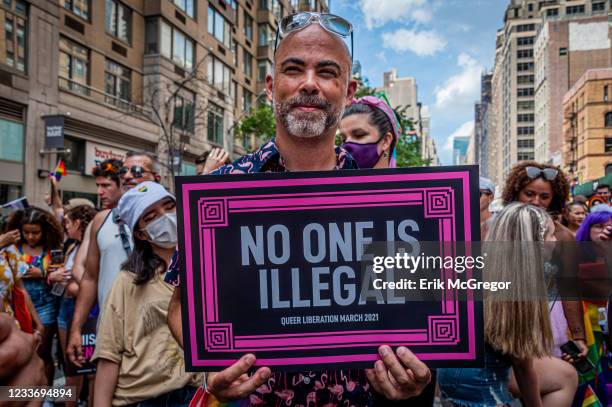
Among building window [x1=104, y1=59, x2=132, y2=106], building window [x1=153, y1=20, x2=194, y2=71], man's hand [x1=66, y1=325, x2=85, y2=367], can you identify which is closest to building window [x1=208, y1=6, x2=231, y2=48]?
building window [x1=153, y1=20, x2=194, y2=71]

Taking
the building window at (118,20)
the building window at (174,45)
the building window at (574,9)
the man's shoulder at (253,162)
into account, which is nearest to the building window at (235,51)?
the building window at (174,45)

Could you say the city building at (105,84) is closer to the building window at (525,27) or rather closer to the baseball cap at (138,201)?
the baseball cap at (138,201)

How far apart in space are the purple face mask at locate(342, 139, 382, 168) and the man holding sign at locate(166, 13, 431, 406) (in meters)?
1.21

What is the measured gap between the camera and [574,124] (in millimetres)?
54938

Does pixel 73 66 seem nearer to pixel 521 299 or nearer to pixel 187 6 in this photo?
pixel 187 6

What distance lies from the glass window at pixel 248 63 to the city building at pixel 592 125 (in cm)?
3142

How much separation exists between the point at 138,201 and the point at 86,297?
1335 mm

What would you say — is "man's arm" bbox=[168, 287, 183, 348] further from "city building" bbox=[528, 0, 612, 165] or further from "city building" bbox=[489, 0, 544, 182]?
"city building" bbox=[489, 0, 544, 182]

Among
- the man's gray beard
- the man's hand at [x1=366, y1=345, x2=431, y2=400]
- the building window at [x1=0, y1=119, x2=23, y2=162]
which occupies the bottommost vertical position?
the man's hand at [x1=366, y1=345, x2=431, y2=400]

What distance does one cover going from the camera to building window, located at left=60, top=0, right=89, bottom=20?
19047 mm

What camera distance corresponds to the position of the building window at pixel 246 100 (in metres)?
35.6

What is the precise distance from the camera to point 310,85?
68.8 inches

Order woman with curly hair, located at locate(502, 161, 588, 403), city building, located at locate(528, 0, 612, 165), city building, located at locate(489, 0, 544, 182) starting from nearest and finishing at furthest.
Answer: woman with curly hair, located at locate(502, 161, 588, 403), city building, located at locate(528, 0, 612, 165), city building, located at locate(489, 0, 544, 182)

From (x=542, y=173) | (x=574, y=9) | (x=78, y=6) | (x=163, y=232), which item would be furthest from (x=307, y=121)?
(x=574, y=9)
